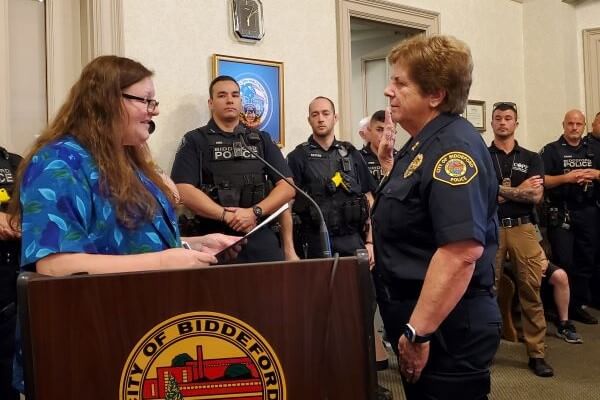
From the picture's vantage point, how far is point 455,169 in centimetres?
132

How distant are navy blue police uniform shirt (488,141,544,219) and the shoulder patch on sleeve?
2494mm

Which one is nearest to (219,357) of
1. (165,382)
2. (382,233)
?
(165,382)

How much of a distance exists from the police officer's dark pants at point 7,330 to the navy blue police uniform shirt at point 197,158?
913 mm

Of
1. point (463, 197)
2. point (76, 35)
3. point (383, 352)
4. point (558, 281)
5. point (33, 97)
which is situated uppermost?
point (76, 35)

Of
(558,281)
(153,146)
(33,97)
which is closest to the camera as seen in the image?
(33,97)

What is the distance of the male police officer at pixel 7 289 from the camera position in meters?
2.16

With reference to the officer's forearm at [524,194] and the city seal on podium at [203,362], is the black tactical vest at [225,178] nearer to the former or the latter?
the officer's forearm at [524,194]

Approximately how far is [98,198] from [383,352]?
2382mm

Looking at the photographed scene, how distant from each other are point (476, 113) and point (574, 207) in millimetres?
1197

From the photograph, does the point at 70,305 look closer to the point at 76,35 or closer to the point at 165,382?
the point at 165,382

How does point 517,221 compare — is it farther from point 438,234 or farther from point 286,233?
point 438,234

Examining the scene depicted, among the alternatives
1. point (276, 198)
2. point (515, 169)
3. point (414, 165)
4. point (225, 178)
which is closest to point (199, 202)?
point (225, 178)

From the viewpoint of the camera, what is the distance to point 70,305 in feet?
2.98

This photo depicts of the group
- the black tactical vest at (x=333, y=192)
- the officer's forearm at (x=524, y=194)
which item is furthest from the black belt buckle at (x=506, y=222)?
the black tactical vest at (x=333, y=192)
